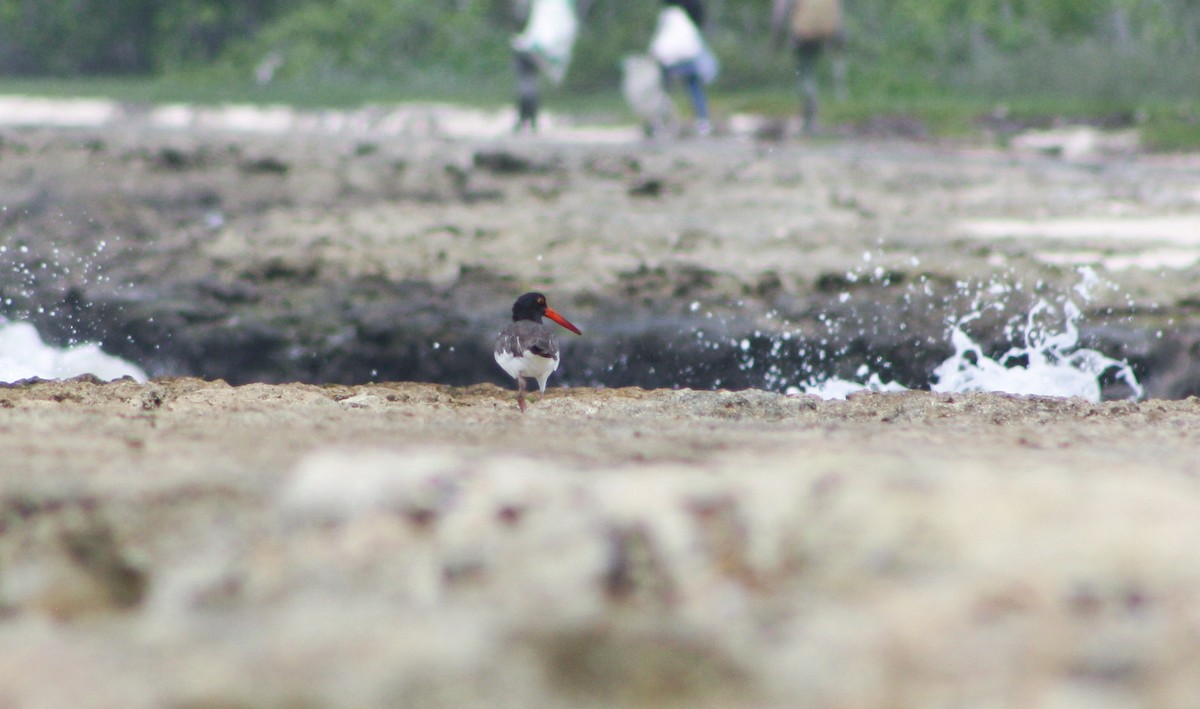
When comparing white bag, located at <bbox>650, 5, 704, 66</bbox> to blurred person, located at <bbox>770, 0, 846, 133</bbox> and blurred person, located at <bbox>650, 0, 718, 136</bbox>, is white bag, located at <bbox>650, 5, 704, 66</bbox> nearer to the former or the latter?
blurred person, located at <bbox>650, 0, 718, 136</bbox>

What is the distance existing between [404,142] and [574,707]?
5.54 metres

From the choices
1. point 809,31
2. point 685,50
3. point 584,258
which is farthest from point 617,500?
point 809,31

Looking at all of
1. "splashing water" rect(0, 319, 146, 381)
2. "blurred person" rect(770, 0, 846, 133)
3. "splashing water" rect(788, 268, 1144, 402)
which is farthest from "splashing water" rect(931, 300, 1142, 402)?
"blurred person" rect(770, 0, 846, 133)

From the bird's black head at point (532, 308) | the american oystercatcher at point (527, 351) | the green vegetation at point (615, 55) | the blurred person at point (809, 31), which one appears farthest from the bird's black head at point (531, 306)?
the blurred person at point (809, 31)

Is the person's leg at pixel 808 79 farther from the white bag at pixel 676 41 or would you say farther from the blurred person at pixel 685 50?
the white bag at pixel 676 41

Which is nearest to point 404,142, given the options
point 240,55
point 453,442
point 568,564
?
point 453,442

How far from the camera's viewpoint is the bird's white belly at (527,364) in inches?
159

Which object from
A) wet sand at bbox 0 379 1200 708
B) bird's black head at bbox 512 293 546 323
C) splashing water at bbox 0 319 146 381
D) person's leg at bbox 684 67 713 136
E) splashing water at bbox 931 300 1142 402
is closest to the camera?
wet sand at bbox 0 379 1200 708

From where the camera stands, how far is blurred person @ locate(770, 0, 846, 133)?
1015 cm

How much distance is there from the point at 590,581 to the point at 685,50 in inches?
293

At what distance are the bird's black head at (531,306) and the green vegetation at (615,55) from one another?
231 inches

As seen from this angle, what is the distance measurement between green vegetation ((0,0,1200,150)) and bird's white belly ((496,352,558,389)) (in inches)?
247

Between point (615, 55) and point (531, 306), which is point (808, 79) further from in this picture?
point (531, 306)

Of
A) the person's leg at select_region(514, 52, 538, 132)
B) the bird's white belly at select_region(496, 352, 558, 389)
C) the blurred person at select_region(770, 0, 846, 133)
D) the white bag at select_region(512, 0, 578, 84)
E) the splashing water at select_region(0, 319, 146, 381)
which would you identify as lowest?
the splashing water at select_region(0, 319, 146, 381)
